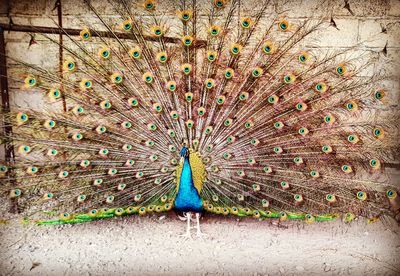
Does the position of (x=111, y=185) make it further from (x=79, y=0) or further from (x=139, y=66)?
(x=79, y=0)

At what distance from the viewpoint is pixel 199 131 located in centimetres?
268

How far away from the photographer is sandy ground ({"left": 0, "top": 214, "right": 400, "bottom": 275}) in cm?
245

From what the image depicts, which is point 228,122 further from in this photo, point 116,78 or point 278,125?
point 116,78

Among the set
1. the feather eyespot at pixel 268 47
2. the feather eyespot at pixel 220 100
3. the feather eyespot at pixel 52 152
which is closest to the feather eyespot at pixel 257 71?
the feather eyespot at pixel 268 47

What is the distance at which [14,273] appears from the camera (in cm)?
239

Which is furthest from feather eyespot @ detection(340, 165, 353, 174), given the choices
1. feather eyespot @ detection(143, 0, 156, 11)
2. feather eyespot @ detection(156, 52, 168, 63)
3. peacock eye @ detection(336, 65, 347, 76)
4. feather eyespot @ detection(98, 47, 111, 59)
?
feather eyespot @ detection(98, 47, 111, 59)

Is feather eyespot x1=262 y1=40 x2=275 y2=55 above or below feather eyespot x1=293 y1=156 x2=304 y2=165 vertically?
above

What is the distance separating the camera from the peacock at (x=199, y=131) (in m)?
2.52

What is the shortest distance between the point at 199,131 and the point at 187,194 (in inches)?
21.7

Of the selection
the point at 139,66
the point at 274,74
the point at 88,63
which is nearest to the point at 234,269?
the point at 274,74

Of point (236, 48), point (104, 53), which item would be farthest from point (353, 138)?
point (104, 53)

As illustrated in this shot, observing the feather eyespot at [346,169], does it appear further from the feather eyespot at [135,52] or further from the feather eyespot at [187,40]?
the feather eyespot at [135,52]

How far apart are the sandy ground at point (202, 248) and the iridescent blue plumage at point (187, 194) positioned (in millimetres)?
322

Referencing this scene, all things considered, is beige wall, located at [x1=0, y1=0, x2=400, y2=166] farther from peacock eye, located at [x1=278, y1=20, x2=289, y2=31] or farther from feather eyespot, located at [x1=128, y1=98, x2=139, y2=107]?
feather eyespot, located at [x1=128, y1=98, x2=139, y2=107]
